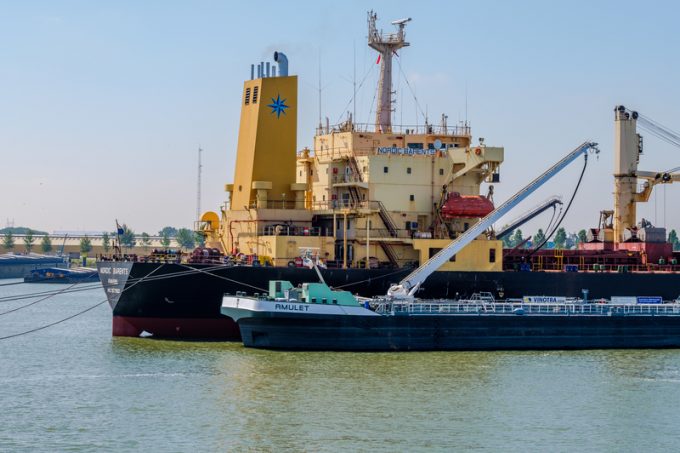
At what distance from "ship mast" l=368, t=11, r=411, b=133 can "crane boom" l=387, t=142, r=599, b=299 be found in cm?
739

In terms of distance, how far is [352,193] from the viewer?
49625 millimetres

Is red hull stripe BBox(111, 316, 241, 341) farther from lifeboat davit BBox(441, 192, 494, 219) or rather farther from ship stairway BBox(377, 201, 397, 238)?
lifeboat davit BBox(441, 192, 494, 219)

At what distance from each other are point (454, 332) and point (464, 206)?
7137 mm

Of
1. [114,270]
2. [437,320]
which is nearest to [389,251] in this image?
[437,320]

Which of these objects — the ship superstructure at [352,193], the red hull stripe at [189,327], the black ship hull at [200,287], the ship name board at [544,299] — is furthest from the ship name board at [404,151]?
the red hull stripe at [189,327]

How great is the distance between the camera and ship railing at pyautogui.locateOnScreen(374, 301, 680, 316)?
43.3 metres

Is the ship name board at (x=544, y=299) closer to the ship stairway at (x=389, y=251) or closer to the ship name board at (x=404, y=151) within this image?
the ship stairway at (x=389, y=251)

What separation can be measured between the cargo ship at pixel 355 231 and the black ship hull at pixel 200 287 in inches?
2.1

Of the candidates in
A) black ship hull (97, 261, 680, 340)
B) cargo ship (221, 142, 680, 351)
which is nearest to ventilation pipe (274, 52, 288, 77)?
black ship hull (97, 261, 680, 340)

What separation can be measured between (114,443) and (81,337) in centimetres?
2304

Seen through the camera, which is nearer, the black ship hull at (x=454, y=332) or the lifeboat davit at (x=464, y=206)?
the black ship hull at (x=454, y=332)

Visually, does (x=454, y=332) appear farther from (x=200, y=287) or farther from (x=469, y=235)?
(x=200, y=287)

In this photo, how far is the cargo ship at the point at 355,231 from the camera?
1794 inches

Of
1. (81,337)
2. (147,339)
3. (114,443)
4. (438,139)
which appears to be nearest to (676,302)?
(438,139)
